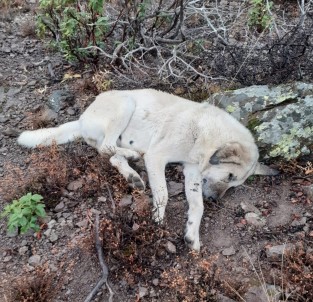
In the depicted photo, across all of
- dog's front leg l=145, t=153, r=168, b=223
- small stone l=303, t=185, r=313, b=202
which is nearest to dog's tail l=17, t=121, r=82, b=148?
dog's front leg l=145, t=153, r=168, b=223

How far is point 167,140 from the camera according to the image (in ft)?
16.5

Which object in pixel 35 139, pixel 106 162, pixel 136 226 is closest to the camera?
pixel 136 226

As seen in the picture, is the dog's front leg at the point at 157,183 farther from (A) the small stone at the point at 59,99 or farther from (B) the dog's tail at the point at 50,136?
(A) the small stone at the point at 59,99

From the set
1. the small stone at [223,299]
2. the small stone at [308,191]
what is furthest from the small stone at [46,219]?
the small stone at [308,191]

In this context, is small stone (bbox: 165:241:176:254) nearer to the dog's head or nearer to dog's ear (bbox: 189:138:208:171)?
the dog's head

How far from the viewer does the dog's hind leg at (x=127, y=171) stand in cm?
461

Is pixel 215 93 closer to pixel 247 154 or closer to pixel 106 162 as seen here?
pixel 247 154

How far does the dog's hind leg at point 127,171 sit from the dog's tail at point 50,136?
2.76ft

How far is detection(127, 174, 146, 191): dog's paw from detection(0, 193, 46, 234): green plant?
0.90m

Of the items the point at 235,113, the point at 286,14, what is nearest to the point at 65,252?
the point at 235,113

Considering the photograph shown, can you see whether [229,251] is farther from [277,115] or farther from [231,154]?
[277,115]

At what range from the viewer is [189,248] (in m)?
4.12

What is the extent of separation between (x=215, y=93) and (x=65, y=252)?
9.17 ft

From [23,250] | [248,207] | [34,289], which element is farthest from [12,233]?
[248,207]
